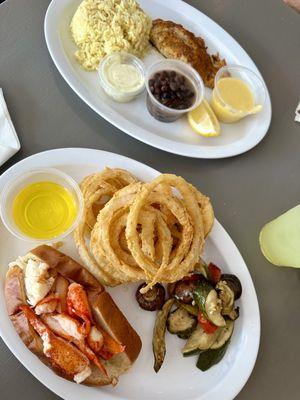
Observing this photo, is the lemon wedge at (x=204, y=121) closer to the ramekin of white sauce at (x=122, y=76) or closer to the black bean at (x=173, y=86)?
the black bean at (x=173, y=86)

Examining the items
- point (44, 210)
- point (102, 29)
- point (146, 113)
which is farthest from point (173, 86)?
point (44, 210)

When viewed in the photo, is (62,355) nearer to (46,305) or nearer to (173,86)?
(46,305)

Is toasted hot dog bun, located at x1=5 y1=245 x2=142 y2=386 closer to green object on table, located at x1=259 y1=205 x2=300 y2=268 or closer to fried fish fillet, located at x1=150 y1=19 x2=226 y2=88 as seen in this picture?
green object on table, located at x1=259 y1=205 x2=300 y2=268

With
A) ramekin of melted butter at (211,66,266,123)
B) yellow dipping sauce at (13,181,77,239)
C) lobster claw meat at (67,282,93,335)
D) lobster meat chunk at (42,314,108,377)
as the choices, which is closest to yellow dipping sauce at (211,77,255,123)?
ramekin of melted butter at (211,66,266,123)

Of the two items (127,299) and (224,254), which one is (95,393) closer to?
(127,299)

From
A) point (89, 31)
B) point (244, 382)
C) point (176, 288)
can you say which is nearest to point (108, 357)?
point (176, 288)
